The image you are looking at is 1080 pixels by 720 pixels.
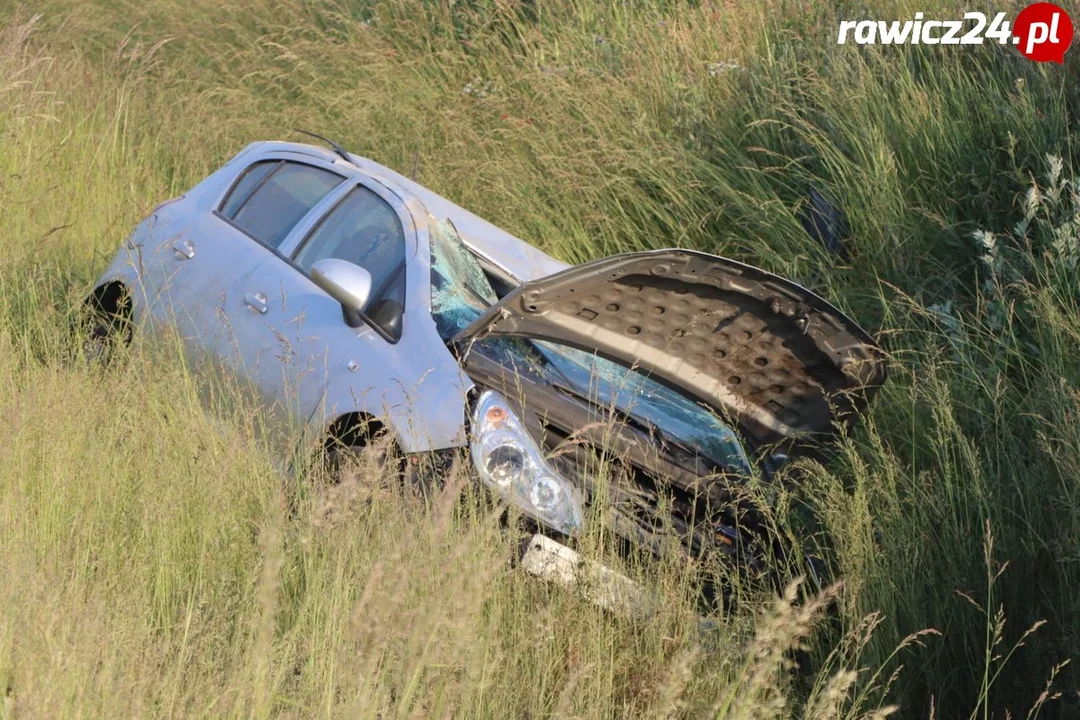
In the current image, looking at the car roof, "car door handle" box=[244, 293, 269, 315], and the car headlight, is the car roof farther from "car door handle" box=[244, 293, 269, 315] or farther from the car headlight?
the car headlight

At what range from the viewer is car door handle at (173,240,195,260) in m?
7.03

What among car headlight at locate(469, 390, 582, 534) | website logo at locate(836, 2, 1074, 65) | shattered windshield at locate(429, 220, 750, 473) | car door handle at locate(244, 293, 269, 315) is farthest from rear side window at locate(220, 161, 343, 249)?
website logo at locate(836, 2, 1074, 65)

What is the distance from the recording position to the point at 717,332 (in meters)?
5.39

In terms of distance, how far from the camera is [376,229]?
6312mm

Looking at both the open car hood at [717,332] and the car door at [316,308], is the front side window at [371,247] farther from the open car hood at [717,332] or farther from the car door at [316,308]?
the open car hood at [717,332]

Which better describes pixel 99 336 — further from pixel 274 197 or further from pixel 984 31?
pixel 984 31

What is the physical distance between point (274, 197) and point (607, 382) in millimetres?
2497

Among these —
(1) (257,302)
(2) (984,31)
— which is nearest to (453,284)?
(1) (257,302)

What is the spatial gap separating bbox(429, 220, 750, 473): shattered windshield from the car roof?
1.01m

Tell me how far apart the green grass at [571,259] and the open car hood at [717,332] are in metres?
0.31

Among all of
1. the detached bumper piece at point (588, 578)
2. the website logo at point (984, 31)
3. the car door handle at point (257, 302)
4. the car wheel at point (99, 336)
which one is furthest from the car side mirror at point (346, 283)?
the website logo at point (984, 31)

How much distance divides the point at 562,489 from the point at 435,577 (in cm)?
103

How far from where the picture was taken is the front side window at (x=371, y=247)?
5789 mm

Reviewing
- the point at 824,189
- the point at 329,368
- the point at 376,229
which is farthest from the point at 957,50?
the point at 329,368
